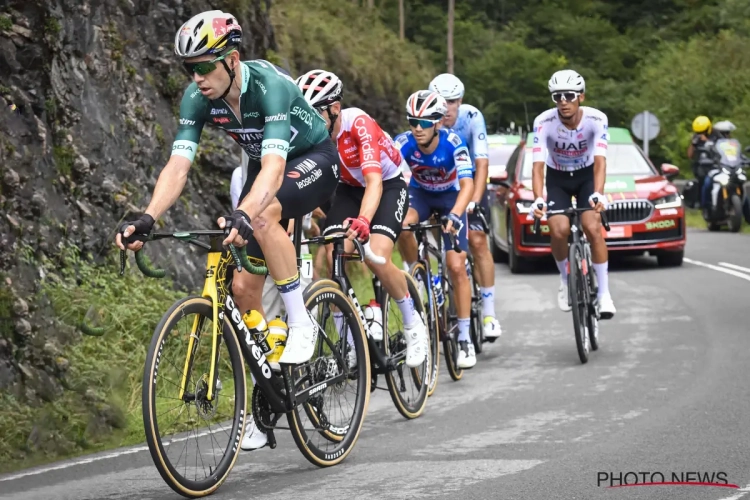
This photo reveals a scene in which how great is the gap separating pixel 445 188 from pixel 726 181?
1514 centimetres

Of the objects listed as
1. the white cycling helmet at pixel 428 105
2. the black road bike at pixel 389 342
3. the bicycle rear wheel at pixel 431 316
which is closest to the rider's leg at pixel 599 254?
the bicycle rear wheel at pixel 431 316

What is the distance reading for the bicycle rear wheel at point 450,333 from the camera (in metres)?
9.88

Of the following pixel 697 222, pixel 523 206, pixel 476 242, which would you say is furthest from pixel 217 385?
pixel 697 222

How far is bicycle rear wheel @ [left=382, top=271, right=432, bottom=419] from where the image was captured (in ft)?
27.0

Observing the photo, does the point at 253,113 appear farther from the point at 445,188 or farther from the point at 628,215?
the point at 628,215

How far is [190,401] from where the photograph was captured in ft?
19.6

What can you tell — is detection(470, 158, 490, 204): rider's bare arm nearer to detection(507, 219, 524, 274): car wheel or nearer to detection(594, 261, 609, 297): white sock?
detection(594, 261, 609, 297): white sock

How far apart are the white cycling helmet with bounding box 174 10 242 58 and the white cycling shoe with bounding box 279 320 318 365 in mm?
1451

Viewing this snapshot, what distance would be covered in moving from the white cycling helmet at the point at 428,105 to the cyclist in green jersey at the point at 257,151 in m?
2.33

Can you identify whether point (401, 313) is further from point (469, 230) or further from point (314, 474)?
point (469, 230)

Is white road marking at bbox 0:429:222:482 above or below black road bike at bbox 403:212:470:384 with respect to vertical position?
below

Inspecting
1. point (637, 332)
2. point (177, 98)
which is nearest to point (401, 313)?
point (637, 332)

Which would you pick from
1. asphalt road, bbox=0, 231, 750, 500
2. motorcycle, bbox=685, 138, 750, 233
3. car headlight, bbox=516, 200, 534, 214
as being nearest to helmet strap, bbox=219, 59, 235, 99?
asphalt road, bbox=0, 231, 750, 500

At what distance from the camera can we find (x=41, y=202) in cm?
991
